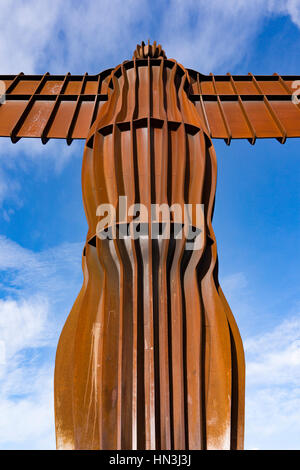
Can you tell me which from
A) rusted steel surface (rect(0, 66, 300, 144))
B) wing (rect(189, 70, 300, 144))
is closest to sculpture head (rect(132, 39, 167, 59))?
rusted steel surface (rect(0, 66, 300, 144))

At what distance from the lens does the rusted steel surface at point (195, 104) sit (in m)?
11.7

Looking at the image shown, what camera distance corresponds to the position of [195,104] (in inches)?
489

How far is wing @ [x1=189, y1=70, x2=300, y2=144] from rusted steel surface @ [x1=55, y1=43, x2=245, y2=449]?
173cm

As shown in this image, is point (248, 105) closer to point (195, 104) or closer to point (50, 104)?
point (195, 104)

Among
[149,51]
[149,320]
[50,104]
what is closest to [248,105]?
[149,51]

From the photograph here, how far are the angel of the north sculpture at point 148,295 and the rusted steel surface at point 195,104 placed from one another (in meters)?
0.09

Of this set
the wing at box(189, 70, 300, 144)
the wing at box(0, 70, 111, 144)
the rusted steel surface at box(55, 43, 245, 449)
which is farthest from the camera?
the wing at box(189, 70, 300, 144)

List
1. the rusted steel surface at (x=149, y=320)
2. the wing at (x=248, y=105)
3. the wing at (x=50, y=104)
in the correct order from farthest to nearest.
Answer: the wing at (x=248, y=105) → the wing at (x=50, y=104) → the rusted steel surface at (x=149, y=320)

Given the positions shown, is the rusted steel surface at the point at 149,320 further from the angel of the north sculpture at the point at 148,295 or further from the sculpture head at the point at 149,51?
the sculpture head at the point at 149,51

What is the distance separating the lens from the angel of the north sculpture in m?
7.68

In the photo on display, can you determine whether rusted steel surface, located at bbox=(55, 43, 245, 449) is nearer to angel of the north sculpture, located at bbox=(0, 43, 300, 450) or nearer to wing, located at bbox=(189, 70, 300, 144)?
angel of the north sculpture, located at bbox=(0, 43, 300, 450)

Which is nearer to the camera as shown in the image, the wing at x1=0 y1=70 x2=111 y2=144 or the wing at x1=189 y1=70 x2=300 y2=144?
the wing at x1=0 y1=70 x2=111 y2=144

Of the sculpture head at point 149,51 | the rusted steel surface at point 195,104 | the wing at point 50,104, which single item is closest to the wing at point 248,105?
the rusted steel surface at point 195,104

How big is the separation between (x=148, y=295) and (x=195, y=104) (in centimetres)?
658
